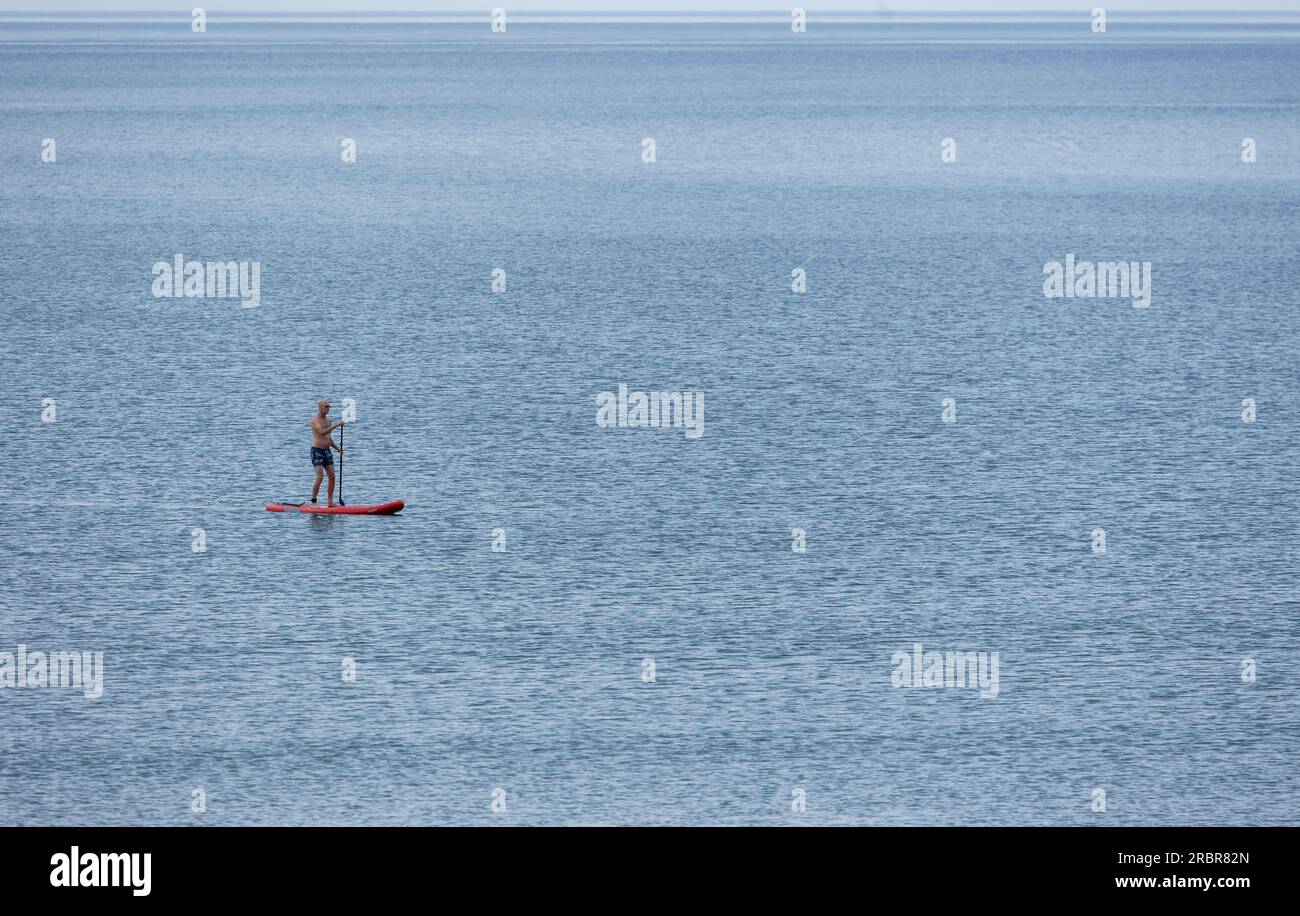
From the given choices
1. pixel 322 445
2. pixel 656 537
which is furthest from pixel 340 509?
pixel 656 537

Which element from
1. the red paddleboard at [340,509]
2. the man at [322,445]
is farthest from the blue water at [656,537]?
the man at [322,445]

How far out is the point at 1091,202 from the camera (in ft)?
405

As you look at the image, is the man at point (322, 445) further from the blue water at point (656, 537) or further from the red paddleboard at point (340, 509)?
the blue water at point (656, 537)

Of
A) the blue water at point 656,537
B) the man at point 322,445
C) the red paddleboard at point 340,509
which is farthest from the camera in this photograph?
the red paddleboard at point 340,509

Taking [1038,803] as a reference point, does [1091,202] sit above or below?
above

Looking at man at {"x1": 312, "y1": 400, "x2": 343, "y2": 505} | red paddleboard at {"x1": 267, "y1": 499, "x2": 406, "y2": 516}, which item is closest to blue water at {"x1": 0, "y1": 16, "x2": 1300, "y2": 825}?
red paddleboard at {"x1": 267, "y1": 499, "x2": 406, "y2": 516}

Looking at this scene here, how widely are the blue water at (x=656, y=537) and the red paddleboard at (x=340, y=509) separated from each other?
1.05 ft

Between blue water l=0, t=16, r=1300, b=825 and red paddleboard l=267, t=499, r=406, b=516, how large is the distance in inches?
12.6

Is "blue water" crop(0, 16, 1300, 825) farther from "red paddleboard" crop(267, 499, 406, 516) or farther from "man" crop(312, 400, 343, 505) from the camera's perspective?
"man" crop(312, 400, 343, 505)

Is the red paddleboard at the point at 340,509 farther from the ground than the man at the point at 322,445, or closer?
closer

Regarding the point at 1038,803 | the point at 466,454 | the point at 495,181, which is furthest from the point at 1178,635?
the point at 495,181

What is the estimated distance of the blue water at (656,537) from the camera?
113 feet
